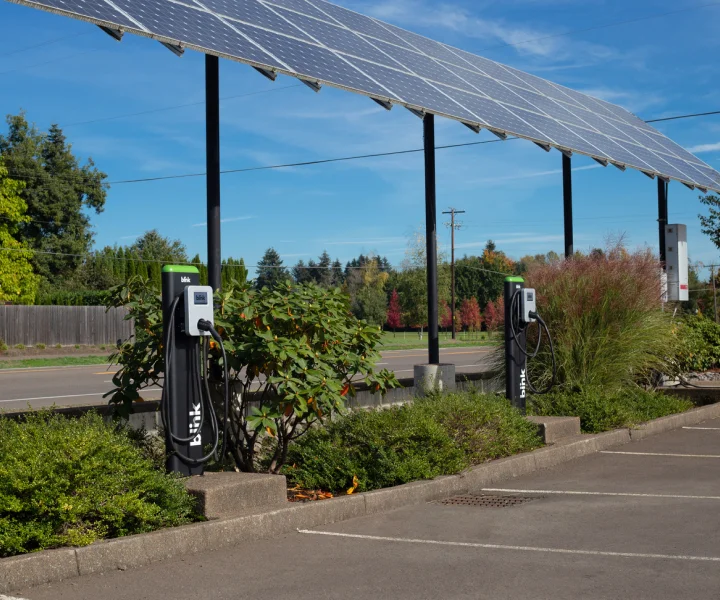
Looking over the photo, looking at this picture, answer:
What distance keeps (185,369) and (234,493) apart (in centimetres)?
109

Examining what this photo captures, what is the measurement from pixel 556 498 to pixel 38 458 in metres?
4.44

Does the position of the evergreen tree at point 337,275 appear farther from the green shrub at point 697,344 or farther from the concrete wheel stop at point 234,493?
the concrete wheel stop at point 234,493

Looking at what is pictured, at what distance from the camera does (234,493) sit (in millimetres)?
6465

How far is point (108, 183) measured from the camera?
63188 millimetres

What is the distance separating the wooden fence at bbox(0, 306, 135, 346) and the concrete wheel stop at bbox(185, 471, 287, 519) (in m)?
34.0

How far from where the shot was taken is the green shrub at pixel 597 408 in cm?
1120

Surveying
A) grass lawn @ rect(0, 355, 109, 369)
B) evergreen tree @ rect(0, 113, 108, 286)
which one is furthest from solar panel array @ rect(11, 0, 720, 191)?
evergreen tree @ rect(0, 113, 108, 286)

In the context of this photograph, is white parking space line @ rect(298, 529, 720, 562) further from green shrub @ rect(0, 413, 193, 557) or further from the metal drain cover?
the metal drain cover

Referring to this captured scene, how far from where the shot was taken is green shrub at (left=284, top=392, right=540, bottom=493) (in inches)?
308

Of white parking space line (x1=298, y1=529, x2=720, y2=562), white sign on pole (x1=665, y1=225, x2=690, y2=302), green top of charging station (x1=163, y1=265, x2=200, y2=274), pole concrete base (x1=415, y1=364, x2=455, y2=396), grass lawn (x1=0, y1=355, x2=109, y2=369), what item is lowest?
white parking space line (x1=298, y1=529, x2=720, y2=562)

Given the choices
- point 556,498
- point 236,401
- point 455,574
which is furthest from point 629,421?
point 455,574

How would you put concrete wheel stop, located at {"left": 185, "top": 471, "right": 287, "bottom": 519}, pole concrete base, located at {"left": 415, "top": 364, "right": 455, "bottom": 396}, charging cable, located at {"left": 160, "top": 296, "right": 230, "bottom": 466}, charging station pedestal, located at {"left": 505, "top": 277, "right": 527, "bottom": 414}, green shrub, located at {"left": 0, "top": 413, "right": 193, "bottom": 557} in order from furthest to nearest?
pole concrete base, located at {"left": 415, "top": 364, "right": 455, "bottom": 396}
charging station pedestal, located at {"left": 505, "top": 277, "right": 527, "bottom": 414}
charging cable, located at {"left": 160, "top": 296, "right": 230, "bottom": 466}
concrete wheel stop, located at {"left": 185, "top": 471, "right": 287, "bottom": 519}
green shrub, located at {"left": 0, "top": 413, "right": 193, "bottom": 557}

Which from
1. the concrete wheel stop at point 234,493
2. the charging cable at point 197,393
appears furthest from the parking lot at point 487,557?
the charging cable at point 197,393

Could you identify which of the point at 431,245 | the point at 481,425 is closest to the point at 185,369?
the point at 481,425
